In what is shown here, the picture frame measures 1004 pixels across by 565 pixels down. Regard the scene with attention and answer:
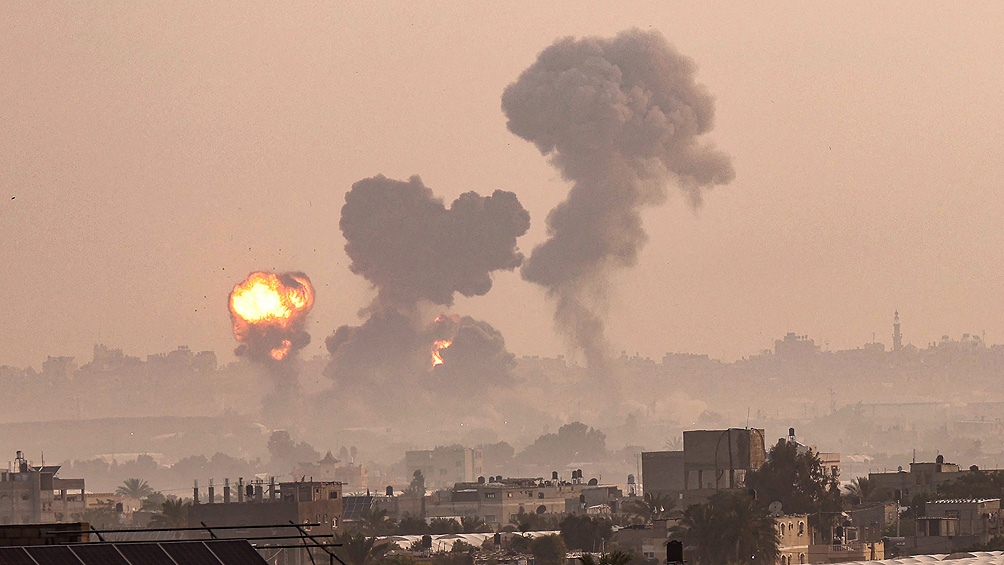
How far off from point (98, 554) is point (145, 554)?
49.5 inches

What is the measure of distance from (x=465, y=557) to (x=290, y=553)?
53.8ft

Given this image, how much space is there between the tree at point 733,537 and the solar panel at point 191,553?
13172 cm

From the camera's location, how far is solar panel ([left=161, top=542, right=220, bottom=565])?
52.4 meters

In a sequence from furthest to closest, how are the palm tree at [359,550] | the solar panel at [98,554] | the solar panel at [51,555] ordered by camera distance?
the palm tree at [359,550]
the solar panel at [98,554]
the solar panel at [51,555]

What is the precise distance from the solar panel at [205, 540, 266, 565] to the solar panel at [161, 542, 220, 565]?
0.79ft

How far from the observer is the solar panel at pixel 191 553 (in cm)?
5241

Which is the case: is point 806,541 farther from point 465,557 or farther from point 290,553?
point 290,553

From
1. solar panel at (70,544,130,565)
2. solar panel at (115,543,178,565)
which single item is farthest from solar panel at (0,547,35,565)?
solar panel at (115,543,178,565)

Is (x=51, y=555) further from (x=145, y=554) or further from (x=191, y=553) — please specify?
(x=191, y=553)

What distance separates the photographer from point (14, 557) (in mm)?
49219

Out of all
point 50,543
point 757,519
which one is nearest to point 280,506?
point 757,519

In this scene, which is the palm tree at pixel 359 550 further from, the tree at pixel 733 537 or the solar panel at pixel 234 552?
the solar panel at pixel 234 552

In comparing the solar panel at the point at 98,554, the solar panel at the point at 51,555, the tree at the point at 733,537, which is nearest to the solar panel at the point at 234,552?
the solar panel at the point at 98,554

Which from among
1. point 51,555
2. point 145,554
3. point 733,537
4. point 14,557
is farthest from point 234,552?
point 733,537
